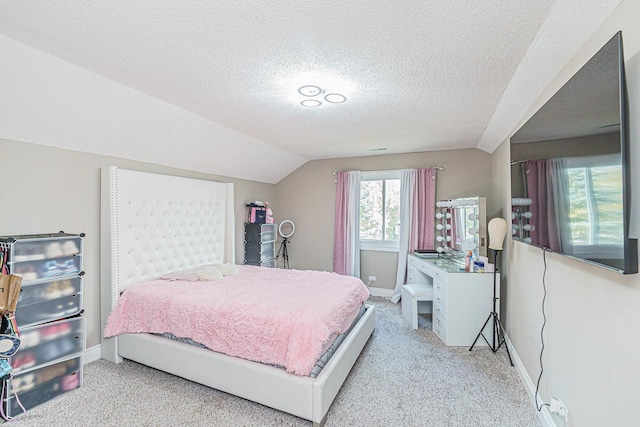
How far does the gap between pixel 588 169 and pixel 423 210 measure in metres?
3.27

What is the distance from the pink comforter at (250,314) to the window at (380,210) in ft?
6.38

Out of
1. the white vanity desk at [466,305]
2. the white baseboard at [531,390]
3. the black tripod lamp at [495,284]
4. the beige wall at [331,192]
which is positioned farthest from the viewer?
the beige wall at [331,192]

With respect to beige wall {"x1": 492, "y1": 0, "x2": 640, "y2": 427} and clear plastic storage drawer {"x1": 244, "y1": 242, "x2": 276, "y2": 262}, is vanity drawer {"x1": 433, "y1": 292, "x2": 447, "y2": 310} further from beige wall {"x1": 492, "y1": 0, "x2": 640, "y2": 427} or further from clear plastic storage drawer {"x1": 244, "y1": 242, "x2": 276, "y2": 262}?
clear plastic storage drawer {"x1": 244, "y1": 242, "x2": 276, "y2": 262}

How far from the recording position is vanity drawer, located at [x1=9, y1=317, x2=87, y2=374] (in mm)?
2066

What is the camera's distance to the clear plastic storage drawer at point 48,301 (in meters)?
Result: 2.08

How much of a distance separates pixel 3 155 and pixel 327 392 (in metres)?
2.92

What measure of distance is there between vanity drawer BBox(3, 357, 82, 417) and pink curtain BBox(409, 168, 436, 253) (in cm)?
413

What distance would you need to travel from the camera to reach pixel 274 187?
18.3ft

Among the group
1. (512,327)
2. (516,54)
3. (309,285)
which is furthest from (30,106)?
(512,327)

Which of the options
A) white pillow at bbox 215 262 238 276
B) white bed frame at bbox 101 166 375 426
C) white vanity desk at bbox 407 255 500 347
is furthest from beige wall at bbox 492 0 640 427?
white pillow at bbox 215 262 238 276

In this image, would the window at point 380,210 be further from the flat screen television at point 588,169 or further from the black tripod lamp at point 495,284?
the flat screen television at point 588,169

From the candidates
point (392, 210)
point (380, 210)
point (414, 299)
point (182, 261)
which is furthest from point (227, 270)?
point (392, 210)

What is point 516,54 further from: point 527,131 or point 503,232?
point 503,232

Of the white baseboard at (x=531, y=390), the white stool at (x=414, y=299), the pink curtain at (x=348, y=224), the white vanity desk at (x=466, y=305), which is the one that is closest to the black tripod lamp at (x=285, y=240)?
the pink curtain at (x=348, y=224)
